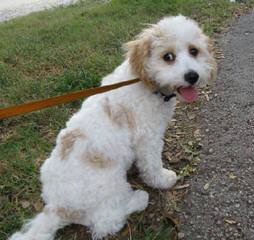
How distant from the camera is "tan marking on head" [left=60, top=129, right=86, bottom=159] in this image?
3.25 metres

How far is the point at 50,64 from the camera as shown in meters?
6.25

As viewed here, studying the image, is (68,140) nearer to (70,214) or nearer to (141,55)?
(70,214)

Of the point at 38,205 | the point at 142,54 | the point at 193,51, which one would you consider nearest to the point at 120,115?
the point at 142,54

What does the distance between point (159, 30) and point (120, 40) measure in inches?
142

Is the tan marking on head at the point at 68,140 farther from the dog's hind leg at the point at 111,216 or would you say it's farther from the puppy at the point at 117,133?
the dog's hind leg at the point at 111,216

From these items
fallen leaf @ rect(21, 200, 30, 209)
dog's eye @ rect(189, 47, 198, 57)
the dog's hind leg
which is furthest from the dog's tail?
dog's eye @ rect(189, 47, 198, 57)

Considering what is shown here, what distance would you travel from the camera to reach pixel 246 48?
6.42m

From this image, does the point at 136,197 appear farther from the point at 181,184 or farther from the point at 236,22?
the point at 236,22

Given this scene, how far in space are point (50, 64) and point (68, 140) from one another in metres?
3.18

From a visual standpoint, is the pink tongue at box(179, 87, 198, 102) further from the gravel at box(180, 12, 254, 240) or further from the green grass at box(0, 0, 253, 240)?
the green grass at box(0, 0, 253, 240)

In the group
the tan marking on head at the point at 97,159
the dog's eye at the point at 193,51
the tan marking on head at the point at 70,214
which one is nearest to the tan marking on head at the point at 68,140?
the tan marking on head at the point at 97,159

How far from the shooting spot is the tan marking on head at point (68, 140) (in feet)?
10.6

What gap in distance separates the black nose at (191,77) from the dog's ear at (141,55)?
29cm

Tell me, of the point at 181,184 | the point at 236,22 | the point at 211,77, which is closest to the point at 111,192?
the point at 181,184
